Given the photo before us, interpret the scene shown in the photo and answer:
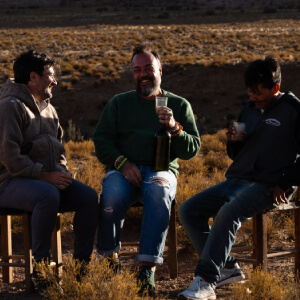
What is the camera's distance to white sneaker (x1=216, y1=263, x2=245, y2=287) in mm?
4125

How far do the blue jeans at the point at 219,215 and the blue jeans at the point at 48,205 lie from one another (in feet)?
2.22

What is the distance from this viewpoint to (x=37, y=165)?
404 cm

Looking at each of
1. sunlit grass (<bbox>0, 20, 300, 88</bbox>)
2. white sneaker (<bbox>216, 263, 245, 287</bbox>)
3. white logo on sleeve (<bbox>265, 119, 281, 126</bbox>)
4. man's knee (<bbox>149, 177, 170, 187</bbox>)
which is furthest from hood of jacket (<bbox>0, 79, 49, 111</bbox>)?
sunlit grass (<bbox>0, 20, 300, 88</bbox>)

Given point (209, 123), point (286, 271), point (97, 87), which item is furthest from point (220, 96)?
point (286, 271)

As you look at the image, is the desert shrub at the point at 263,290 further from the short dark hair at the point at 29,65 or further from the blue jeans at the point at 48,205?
the short dark hair at the point at 29,65

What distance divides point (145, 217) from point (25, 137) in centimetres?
101

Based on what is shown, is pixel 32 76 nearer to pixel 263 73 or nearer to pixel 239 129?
pixel 239 129

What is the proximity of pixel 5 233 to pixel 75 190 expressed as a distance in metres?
0.73

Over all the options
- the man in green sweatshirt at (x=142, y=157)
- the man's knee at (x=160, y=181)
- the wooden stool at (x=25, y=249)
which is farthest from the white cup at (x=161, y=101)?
the wooden stool at (x=25, y=249)

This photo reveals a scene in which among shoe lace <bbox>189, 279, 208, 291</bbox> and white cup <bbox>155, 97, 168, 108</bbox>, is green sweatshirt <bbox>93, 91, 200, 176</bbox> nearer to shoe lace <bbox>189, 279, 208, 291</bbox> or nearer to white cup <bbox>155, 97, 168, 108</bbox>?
white cup <bbox>155, 97, 168, 108</bbox>

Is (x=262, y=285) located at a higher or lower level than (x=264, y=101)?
lower

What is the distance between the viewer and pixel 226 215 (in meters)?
3.83

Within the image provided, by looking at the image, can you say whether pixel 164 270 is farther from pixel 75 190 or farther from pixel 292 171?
pixel 292 171

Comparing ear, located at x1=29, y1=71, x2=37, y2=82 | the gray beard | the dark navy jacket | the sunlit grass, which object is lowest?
the dark navy jacket
